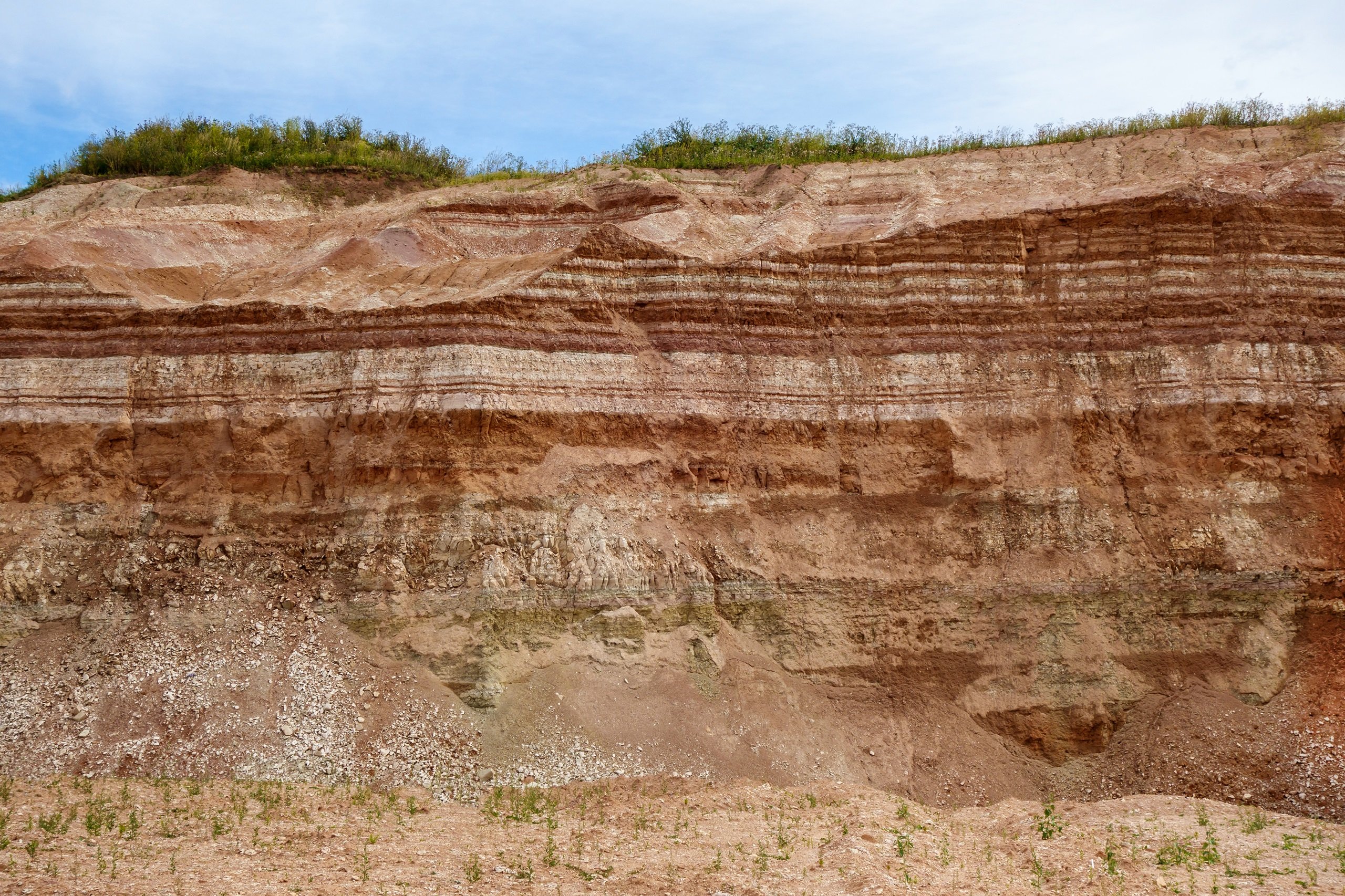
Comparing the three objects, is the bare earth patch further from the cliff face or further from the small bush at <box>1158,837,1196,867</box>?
the cliff face

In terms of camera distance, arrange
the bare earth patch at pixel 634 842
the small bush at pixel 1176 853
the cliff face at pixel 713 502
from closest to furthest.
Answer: the bare earth patch at pixel 634 842
the small bush at pixel 1176 853
the cliff face at pixel 713 502

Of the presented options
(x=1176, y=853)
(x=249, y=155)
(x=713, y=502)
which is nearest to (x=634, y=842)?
(x=1176, y=853)

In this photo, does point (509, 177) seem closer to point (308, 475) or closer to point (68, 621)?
point (308, 475)

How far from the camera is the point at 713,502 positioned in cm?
1378

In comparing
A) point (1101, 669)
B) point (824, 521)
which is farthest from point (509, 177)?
point (1101, 669)

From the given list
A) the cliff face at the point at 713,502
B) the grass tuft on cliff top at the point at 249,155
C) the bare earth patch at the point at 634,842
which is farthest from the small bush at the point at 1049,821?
the grass tuft on cliff top at the point at 249,155

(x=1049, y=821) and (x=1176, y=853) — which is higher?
(x=1049, y=821)

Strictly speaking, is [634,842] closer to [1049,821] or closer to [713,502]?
[1049,821]

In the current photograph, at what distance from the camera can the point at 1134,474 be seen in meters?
13.8

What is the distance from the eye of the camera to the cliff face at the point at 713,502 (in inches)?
480

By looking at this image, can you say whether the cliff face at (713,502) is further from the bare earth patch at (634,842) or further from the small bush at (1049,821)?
the small bush at (1049,821)

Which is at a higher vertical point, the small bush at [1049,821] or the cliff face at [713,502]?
the cliff face at [713,502]

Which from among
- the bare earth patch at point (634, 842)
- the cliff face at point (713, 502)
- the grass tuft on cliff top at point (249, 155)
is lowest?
the bare earth patch at point (634, 842)

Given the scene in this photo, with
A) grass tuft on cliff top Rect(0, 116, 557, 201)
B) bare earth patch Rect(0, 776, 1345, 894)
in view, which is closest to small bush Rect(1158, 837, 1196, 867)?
bare earth patch Rect(0, 776, 1345, 894)
